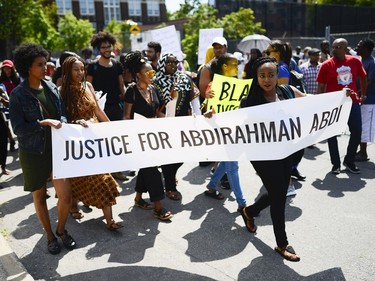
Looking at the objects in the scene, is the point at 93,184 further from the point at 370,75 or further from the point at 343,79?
the point at 370,75

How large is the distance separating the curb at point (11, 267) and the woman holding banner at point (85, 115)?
34.9 inches

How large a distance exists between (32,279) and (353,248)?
2972mm

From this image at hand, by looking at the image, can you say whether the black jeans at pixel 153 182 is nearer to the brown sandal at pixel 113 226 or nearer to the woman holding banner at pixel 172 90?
the brown sandal at pixel 113 226

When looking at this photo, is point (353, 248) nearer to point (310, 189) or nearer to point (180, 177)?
point (310, 189)

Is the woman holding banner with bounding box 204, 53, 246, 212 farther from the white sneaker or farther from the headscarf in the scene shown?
the white sneaker

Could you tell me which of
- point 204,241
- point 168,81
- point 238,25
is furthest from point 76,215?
point 238,25

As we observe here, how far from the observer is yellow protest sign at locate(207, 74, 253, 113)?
14.5 ft

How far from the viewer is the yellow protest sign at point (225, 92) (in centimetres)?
442

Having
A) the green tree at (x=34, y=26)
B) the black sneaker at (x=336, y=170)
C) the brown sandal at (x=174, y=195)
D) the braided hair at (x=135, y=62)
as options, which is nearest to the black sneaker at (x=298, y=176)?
the black sneaker at (x=336, y=170)

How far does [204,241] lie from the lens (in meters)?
4.01

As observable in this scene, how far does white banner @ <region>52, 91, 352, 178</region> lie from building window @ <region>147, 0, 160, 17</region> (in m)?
65.4

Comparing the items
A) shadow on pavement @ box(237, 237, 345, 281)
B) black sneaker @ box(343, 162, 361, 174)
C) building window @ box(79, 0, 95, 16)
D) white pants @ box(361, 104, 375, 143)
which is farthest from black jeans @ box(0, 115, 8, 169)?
building window @ box(79, 0, 95, 16)

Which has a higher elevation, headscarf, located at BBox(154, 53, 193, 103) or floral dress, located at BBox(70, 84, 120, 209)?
headscarf, located at BBox(154, 53, 193, 103)

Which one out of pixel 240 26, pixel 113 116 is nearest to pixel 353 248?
pixel 113 116
